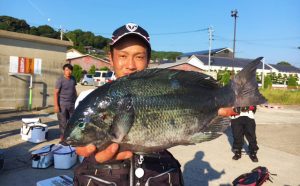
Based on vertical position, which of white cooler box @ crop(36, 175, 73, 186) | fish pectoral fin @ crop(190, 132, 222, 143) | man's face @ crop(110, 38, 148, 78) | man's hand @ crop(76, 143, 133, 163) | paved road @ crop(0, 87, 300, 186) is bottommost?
paved road @ crop(0, 87, 300, 186)

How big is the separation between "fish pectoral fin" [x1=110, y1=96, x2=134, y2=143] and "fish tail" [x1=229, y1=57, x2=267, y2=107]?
703 millimetres

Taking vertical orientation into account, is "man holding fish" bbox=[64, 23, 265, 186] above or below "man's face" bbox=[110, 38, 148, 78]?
below

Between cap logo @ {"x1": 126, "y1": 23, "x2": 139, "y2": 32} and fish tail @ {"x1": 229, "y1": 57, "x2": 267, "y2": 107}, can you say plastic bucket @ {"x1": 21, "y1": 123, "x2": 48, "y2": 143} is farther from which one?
fish tail @ {"x1": 229, "y1": 57, "x2": 267, "y2": 107}

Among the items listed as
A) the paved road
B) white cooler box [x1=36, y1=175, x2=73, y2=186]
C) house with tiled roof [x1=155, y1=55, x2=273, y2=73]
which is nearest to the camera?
white cooler box [x1=36, y1=175, x2=73, y2=186]

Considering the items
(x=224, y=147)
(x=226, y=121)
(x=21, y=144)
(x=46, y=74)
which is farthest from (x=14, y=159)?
(x=46, y=74)

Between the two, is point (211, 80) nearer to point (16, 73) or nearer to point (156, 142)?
point (156, 142)

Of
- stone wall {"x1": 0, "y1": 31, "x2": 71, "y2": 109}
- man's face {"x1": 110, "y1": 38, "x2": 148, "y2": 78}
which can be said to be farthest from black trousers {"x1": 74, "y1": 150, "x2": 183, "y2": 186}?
stone wall {"x1": 0, "y1": 31, "x2": 71, "y2": 109}

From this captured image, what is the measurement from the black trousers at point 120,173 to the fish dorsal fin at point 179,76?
19.6 inches

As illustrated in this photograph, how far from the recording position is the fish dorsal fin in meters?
1.77

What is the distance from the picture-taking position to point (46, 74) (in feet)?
45.2

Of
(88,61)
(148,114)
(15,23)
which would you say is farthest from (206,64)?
(148,114)

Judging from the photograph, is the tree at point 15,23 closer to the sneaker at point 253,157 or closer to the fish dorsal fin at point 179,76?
the sneaker at point 253,157

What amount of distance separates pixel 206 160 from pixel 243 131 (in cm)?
124

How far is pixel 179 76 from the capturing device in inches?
73.6
